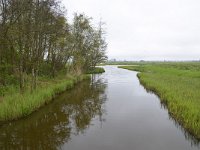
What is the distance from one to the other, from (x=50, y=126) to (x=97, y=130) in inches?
116

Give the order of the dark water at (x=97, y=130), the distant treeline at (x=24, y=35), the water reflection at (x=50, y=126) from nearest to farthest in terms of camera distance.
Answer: the dark water at (x=97, y=130), the water reflection at (x=50, y=126), the distant treeline at (x=24, y=35)

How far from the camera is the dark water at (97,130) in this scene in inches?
416

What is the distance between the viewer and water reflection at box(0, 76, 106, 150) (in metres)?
10.8

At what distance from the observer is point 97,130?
42.2 ft

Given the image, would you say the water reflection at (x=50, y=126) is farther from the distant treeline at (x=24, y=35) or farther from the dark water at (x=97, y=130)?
the distant treeline at (x=24, y=35)

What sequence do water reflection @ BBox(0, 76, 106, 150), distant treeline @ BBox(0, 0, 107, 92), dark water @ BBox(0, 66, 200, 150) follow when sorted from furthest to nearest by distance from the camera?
distant treeline @ BBox(0, 0, 107, 92) < water reflection @ BBox(0, 76, 106, 150) < dark water @ BBox(0, 66, 200, 150)

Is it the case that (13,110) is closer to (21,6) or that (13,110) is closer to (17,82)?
(21,6)

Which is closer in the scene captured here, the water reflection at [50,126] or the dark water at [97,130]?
the dark water at [97,130]

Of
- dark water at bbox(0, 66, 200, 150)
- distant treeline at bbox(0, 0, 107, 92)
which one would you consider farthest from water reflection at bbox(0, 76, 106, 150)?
distant treeline at bbox(0, 0, 107, 92)

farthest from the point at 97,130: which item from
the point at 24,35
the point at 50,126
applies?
the point at 24,35

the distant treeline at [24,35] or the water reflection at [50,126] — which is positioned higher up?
the distant treeline at [24,35]

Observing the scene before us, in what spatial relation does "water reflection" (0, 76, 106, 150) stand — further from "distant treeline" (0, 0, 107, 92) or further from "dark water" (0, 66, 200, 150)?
"distant treeline" (0, 0, 107, 92)

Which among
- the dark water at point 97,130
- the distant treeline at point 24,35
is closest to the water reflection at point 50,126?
the dark water at point 97,130

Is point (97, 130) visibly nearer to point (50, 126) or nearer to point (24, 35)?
point (50, 126)
